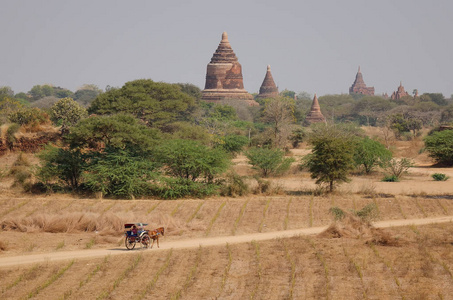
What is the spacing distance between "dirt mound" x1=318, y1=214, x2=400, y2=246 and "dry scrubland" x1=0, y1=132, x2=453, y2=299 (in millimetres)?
130

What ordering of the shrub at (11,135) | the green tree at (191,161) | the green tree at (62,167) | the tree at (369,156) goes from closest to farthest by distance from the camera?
the green tree at (62,167), the green tree at (191,161), the tree at (369,156), the shrub at (11,135)

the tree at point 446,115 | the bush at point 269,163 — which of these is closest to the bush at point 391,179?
the bush at point 269,163

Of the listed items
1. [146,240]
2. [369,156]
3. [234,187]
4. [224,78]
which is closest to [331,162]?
[234,187]

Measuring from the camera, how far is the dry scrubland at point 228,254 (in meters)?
14.1

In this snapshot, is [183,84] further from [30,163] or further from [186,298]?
[186,298]

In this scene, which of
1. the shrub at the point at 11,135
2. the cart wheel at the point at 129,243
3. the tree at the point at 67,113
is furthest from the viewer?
the tree at the point at 67,113

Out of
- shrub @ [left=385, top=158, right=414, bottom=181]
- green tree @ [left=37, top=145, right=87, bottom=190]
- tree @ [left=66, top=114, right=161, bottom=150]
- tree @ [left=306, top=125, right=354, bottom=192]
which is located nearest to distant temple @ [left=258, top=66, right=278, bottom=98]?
shrub @ [left=385, top=158, right=414, bottom=181]

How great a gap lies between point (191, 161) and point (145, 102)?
75.0 ft

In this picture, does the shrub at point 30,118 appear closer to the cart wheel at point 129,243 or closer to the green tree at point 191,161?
the green tree at point 191,161

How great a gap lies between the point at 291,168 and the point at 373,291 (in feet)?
81.6

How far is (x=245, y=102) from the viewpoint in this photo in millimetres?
94938

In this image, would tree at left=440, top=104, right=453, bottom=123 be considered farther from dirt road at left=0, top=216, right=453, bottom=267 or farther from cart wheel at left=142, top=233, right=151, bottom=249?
cart wheel at left=142, top=233, right=151, bottom=249

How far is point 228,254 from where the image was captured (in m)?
16.9

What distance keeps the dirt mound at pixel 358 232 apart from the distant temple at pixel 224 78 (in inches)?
Answer: 2983
